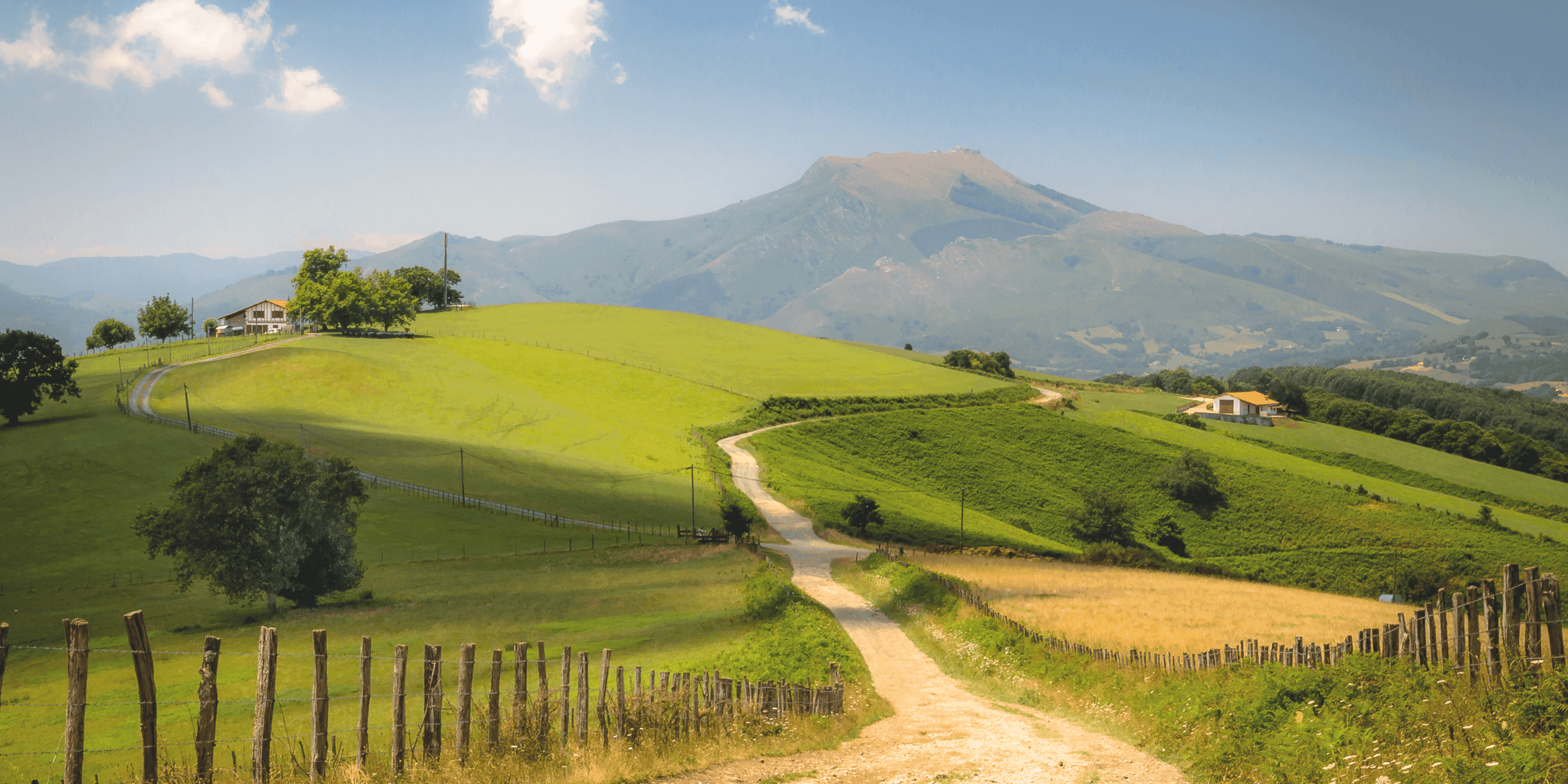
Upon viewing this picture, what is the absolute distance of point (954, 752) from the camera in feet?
58.5

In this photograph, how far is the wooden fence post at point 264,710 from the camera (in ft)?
38.2

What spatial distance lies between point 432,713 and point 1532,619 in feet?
54.6

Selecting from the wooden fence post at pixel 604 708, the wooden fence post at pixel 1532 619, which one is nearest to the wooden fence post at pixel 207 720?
the wooden fence post at pixel 604 708

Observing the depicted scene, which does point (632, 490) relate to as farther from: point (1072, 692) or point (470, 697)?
point (470, 697)

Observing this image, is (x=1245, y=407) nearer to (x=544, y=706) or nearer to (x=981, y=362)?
(x=981, y=362)

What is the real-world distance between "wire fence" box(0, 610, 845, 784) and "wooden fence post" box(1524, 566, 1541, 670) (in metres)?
13.5

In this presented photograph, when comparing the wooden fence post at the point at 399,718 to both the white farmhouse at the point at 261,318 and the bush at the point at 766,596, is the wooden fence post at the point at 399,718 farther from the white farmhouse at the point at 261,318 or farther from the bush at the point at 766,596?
the white farmhouse at the point at 261,318

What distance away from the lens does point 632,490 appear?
262 ft

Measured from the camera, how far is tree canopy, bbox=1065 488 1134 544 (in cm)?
9019

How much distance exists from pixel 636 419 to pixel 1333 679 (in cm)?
9497

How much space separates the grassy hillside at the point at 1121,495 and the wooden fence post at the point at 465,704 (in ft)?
208

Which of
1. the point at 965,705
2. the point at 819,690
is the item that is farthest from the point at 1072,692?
the point at 819,690

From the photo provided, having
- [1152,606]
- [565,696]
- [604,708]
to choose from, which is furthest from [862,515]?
[565,696]

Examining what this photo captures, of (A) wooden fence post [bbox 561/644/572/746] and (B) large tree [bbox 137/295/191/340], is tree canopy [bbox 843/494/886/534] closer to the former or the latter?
(A) wooden fence post [bbox 561/644/572/746]
